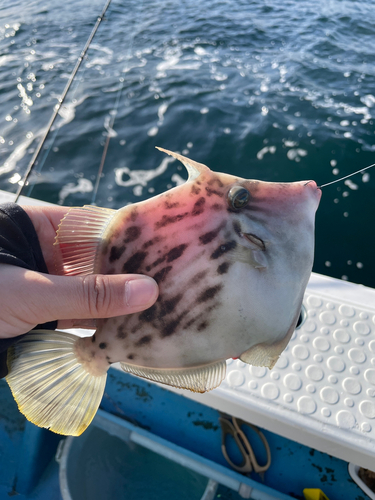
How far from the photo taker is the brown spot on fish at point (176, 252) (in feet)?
4.90

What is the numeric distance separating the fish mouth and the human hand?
1.53ft

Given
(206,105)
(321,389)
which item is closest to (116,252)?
(321,389)

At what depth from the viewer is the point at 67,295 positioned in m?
1.46

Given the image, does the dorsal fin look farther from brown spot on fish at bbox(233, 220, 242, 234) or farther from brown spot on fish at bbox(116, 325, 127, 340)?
brown spot on fish at bbox(116, 325, 127, 340)

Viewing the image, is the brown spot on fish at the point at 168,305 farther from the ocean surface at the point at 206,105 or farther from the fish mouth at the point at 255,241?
the ocean surface at the point at 206,105

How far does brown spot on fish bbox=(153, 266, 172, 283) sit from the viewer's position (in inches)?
59.2

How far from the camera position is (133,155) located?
6.36 m

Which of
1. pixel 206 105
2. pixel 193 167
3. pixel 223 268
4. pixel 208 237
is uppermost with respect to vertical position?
pixel 193 167

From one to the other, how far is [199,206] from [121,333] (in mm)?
692

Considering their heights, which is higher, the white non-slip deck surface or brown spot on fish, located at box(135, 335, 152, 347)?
brown spot on fish, located at box(135, 335, 152, 347)

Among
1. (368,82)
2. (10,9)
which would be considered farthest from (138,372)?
(10,9)

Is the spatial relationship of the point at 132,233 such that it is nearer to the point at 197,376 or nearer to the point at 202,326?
the point at 202,326

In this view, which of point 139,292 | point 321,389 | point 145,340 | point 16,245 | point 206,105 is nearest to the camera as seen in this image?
point 139,292

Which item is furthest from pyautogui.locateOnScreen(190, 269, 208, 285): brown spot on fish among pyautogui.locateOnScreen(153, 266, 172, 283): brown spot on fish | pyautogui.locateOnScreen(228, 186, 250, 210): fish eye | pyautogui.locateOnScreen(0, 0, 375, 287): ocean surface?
pyautogui.locateOnScreen(0, 0, 375, 287): ocean surface
